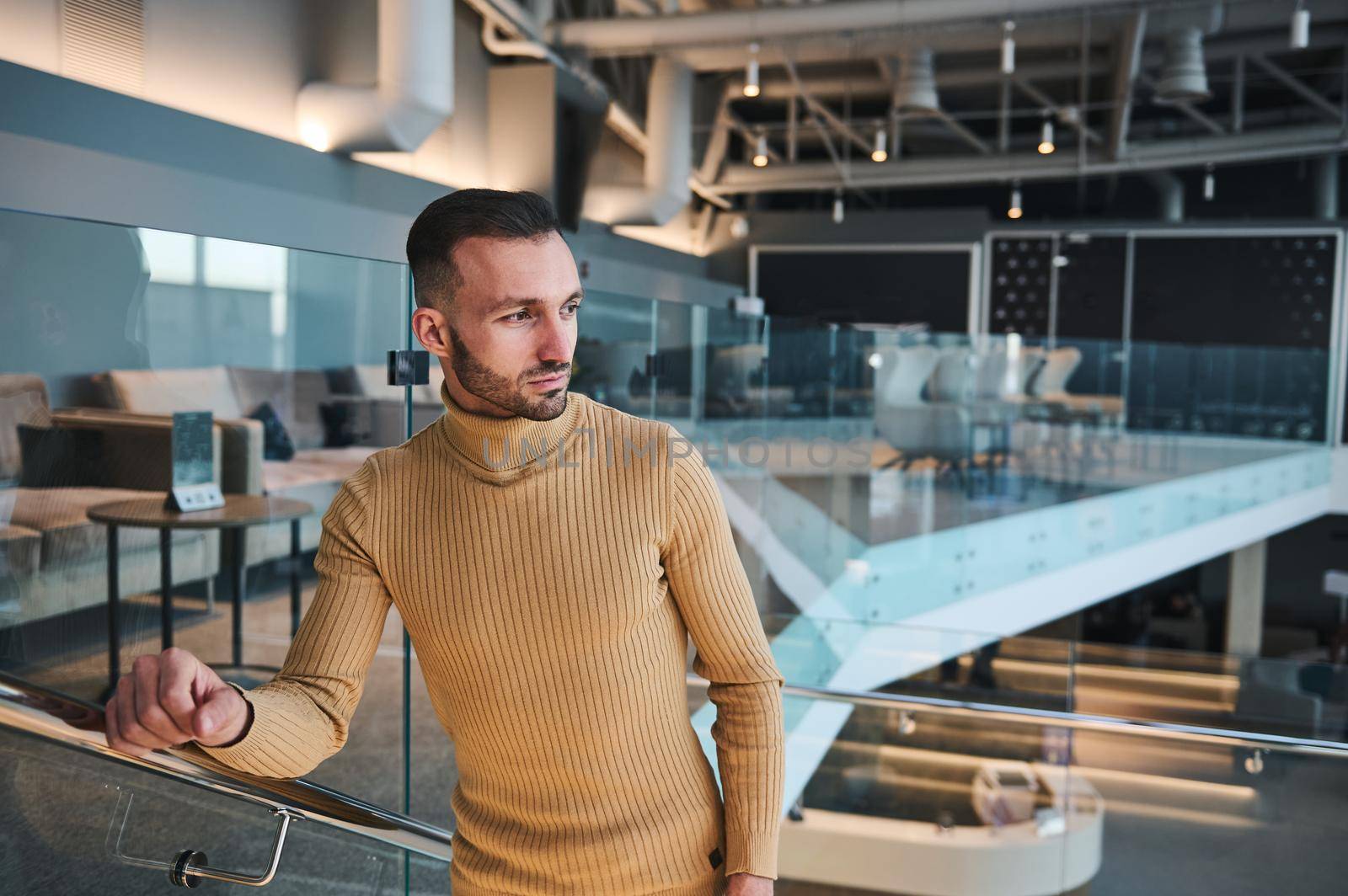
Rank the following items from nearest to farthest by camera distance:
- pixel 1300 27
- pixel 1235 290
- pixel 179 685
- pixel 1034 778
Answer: pixel 179 685, pixel 1034 778, pixel 1300 27, pixel 1235 290

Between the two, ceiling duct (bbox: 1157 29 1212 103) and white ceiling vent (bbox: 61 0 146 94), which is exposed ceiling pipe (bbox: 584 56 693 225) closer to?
ceiling duct (bbox: 1157 29 1212 103)

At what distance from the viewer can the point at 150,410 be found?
7.31 ft

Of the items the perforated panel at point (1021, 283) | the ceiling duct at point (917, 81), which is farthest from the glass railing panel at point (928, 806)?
the perforated panel at point (1021, 283)

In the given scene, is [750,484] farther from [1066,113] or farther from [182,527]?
[1066,113]

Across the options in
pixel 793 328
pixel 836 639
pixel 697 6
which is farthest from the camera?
pixel 697 6

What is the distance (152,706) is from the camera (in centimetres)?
79

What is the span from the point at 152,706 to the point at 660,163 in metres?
7.68

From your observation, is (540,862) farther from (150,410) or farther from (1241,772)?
(1241,772)

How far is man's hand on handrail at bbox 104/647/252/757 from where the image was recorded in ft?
2.58

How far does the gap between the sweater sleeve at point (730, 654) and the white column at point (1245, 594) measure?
1282 cm

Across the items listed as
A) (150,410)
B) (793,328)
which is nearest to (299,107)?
(793,328)

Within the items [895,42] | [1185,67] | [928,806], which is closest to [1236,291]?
[1185,67]

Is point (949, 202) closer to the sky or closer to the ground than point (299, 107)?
closer to the sky

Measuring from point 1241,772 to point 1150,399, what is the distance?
6103 mm
